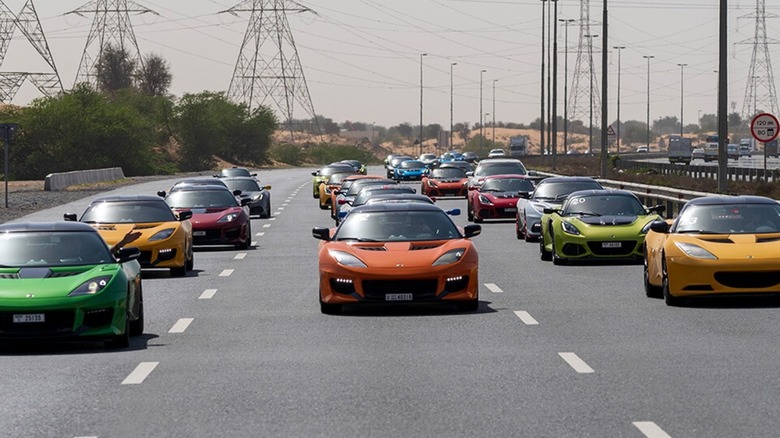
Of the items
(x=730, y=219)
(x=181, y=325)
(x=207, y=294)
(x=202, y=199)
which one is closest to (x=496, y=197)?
(x=202, y=199)

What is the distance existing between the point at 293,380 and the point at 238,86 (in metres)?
112

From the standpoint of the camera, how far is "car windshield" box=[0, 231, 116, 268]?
1510 centimetres

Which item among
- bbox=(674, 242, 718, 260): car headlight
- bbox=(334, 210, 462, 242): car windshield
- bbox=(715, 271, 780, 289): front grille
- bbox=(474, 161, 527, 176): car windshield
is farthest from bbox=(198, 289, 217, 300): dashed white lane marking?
bbox=(474, 161, 527, 176): car windshield

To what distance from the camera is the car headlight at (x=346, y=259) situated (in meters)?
17.1

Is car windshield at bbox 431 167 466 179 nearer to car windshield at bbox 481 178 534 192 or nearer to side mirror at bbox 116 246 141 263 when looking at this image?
car windshield at bbox 481 178 534 192

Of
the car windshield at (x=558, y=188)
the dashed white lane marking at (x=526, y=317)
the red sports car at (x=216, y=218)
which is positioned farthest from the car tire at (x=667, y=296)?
the car windshield at (x=558, y=188)

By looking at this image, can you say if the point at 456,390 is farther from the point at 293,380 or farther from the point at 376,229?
the point at 376,229

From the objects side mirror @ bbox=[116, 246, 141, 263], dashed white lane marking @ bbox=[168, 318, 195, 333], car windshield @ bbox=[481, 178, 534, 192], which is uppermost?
side mirror @ bbox=[116, 246, 141, 263]

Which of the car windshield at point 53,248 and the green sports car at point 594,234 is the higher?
the car windshield at point 53,248

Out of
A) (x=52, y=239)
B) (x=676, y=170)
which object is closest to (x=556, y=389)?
(x=52, y=239)

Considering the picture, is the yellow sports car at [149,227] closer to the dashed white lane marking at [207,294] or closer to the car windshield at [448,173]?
the dashed white lane marking at [207,294]

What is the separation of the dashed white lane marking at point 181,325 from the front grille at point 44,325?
6.06 feet

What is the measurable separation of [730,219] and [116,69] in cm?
14970

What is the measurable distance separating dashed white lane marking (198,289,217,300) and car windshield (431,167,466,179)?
36.9 meters
